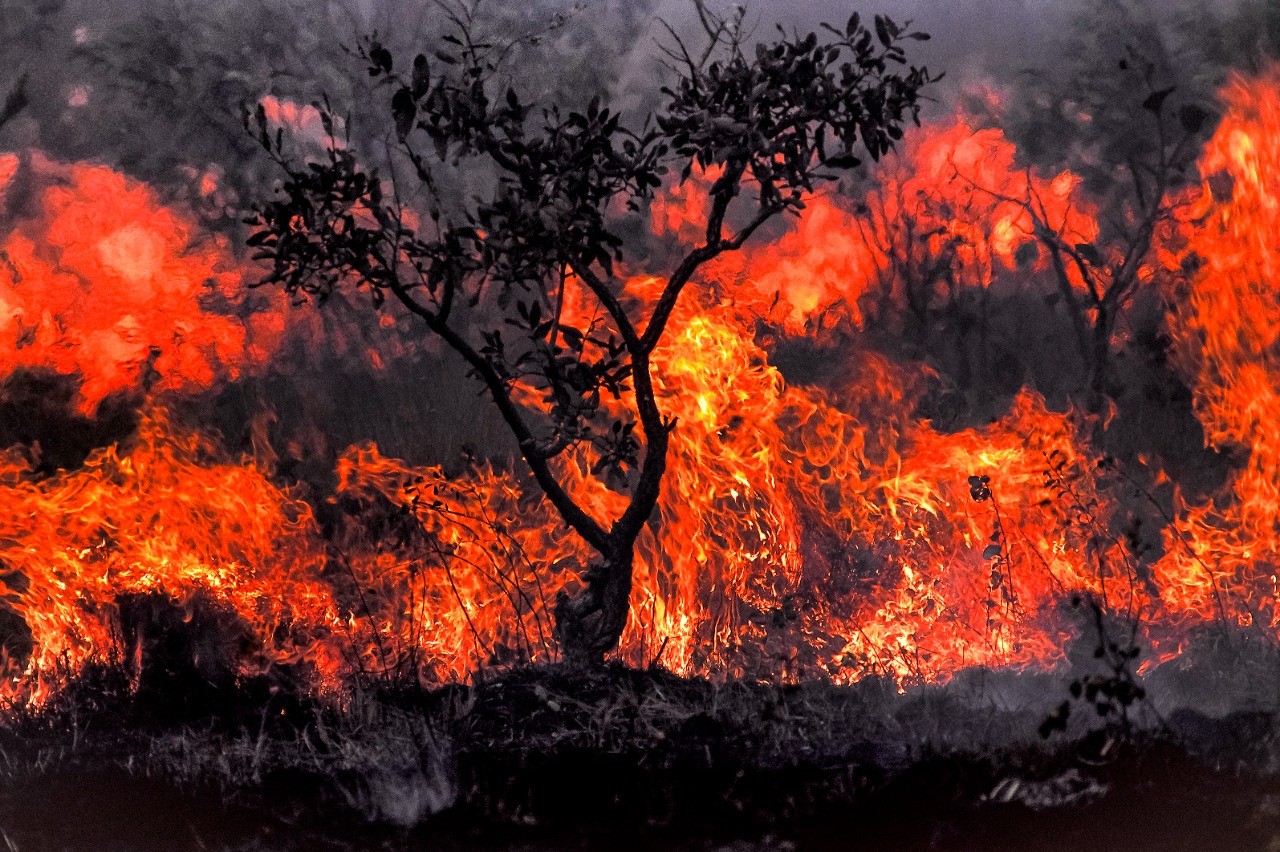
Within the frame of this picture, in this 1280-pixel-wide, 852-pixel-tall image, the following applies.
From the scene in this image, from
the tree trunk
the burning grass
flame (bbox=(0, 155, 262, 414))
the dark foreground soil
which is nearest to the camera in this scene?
the dark foreground soil

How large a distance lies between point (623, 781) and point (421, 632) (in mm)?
1740

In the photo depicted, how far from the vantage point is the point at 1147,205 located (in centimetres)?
952

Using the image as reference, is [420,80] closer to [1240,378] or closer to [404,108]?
[404,108]

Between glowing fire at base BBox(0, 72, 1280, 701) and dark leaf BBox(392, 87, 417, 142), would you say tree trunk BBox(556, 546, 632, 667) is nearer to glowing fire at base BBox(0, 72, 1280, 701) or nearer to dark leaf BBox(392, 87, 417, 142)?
glowing fire at base BBox(0, 72, 1280, 701)

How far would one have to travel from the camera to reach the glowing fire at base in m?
6.43

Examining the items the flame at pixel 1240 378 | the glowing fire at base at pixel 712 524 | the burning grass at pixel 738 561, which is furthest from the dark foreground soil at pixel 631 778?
the flame at pixel 1240 378

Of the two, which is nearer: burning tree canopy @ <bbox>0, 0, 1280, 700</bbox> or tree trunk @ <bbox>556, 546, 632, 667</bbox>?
burning tree canopy @ <bbox>0, 0, 1280, 700</bbox>

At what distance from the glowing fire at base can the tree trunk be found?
0.27 m

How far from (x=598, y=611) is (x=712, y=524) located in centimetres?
100

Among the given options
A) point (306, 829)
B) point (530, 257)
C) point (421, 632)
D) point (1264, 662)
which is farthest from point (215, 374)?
point (1264, 662)

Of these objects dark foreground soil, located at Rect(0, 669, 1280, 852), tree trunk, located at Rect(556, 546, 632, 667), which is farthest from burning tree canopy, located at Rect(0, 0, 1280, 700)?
dark foreground soil, located at Rect(0, 669, 1280, 852)

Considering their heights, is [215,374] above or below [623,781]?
above

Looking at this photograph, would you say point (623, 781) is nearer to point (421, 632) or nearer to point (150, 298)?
point (421, 632)

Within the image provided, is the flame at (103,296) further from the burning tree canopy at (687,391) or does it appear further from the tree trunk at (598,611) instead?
the tree trunk at (598,611)
